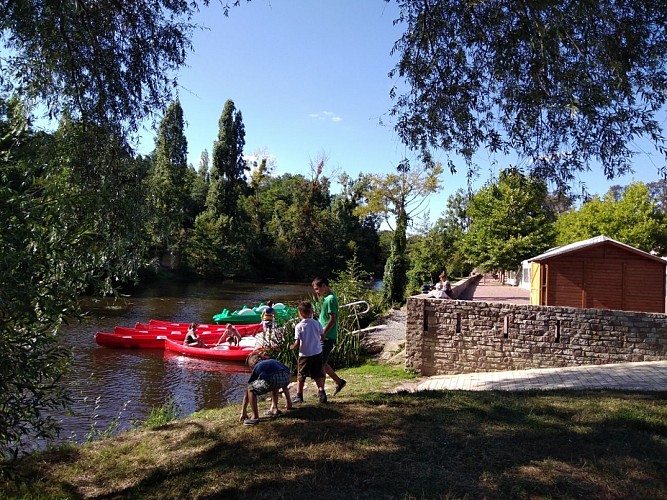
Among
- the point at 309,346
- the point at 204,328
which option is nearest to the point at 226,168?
the point at 204,328

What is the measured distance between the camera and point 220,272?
5222 cm

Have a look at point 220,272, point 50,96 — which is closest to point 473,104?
point 50,96

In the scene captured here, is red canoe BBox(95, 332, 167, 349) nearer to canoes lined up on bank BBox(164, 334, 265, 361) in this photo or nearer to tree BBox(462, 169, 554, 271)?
canoes lined up on bank BBox(164, 334, 265, 361)

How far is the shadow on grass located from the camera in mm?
4270

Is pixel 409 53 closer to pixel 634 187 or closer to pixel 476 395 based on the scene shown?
pixel 476 395

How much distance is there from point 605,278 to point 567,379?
5587mm

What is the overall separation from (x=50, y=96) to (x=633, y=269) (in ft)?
45.9

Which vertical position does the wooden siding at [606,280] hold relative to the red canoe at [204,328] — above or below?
above

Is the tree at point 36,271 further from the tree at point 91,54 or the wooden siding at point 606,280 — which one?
the wooden siding at point 606,280

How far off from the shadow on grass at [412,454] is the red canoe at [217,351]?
34.7 feet

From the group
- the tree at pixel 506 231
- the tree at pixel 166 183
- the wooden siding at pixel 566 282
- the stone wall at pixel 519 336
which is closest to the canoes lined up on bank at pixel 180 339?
the stone wall at pixel 519 336

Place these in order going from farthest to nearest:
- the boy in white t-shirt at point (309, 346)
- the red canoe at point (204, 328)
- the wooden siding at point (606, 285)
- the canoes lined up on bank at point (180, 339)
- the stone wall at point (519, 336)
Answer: the red canoe at point (204, 328)
the canoes lined up on bank at point (180, 339)
the wooden siding at point (606, 285)
the stone wall at point (519, 336)
the boy in white t-shirt at point (309, 346)

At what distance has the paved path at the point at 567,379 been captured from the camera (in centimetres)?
896

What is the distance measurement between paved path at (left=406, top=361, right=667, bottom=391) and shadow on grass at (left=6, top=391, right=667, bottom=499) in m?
2.36
